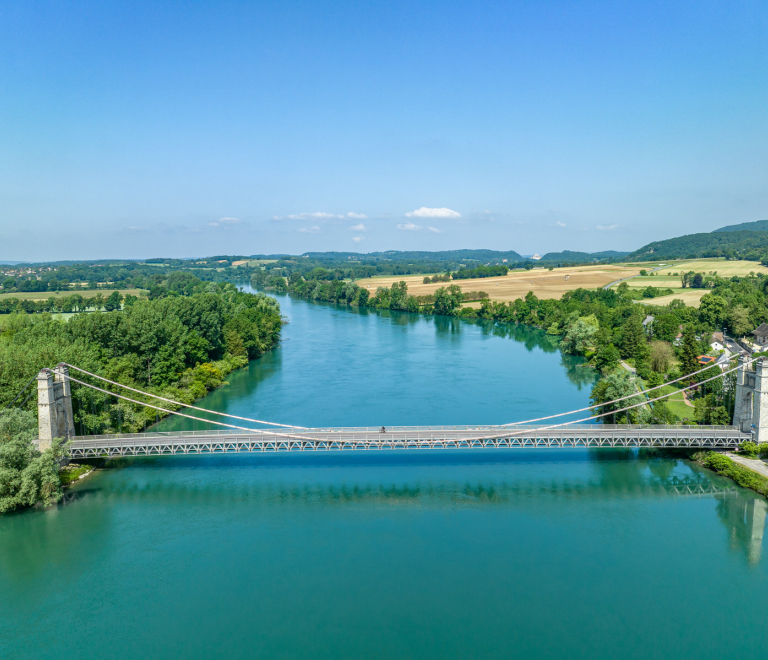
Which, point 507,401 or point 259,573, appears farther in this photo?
point 507,401

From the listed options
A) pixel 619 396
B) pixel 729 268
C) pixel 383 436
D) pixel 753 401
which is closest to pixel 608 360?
pixel 619 396

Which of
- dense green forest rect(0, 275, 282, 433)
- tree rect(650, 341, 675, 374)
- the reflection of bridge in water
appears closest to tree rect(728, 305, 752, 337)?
tree rect(650, 341, 675, 374)

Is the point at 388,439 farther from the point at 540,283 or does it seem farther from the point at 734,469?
the point at 540,283

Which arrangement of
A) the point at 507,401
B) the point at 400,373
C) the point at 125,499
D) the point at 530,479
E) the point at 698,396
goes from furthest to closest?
1. the point at 400,373
2. the point at 507,401
3. the point at 698,396
4. the point at 530,479
5. the point at 125,499

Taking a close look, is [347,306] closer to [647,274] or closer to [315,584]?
[647,274]

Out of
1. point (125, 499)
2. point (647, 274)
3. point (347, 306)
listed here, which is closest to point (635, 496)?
point (125, 499)

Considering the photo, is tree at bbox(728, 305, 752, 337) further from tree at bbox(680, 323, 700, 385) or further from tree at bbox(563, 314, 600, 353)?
tree at bbox(680, 323, 700, 385)
